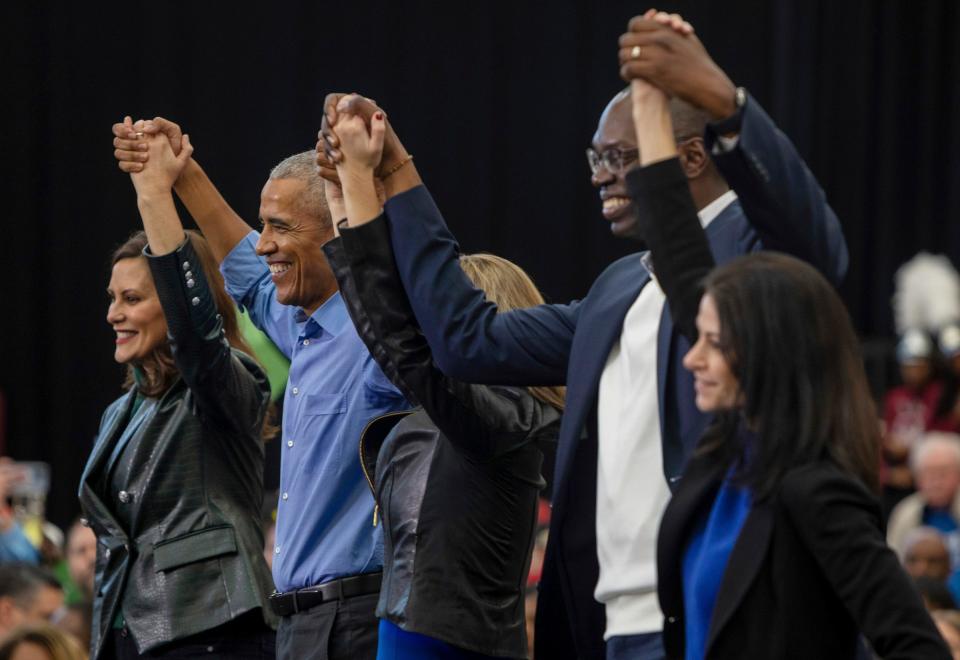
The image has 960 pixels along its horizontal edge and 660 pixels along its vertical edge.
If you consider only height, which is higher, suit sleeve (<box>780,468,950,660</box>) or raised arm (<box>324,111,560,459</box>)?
raised arm (<box>324,111,560,459</box>)

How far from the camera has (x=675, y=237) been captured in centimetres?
208

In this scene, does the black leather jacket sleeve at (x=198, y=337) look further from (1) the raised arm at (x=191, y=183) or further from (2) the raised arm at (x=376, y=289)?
(2) the raised arm at (x=376, y=289)

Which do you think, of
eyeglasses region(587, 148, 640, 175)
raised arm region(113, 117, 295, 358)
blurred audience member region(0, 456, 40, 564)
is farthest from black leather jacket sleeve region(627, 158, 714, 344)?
blurred audience member region(0, 456, 40, 564)

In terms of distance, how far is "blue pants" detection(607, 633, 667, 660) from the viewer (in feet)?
7.05

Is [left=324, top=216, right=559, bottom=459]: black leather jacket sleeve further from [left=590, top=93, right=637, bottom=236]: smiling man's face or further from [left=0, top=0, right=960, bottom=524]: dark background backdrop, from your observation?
[left=0, top=0, right=960, bottom=524]: dark background backdrop

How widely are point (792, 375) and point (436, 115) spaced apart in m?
7.78

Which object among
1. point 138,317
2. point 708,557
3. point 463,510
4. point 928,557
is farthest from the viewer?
point 928,557

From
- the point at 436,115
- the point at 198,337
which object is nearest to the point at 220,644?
the point at 198,337

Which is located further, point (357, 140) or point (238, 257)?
point (238, 257)

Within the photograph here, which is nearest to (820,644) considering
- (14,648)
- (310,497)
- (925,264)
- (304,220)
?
(310,497)

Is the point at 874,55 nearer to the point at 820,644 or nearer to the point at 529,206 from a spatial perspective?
the point at 529,206

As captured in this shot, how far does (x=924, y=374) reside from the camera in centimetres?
970

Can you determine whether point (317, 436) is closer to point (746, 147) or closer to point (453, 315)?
point (453, 315)

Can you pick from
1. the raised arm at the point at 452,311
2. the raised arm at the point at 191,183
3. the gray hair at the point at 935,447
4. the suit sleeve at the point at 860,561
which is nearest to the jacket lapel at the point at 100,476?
the raised arm at the point at 191,183
